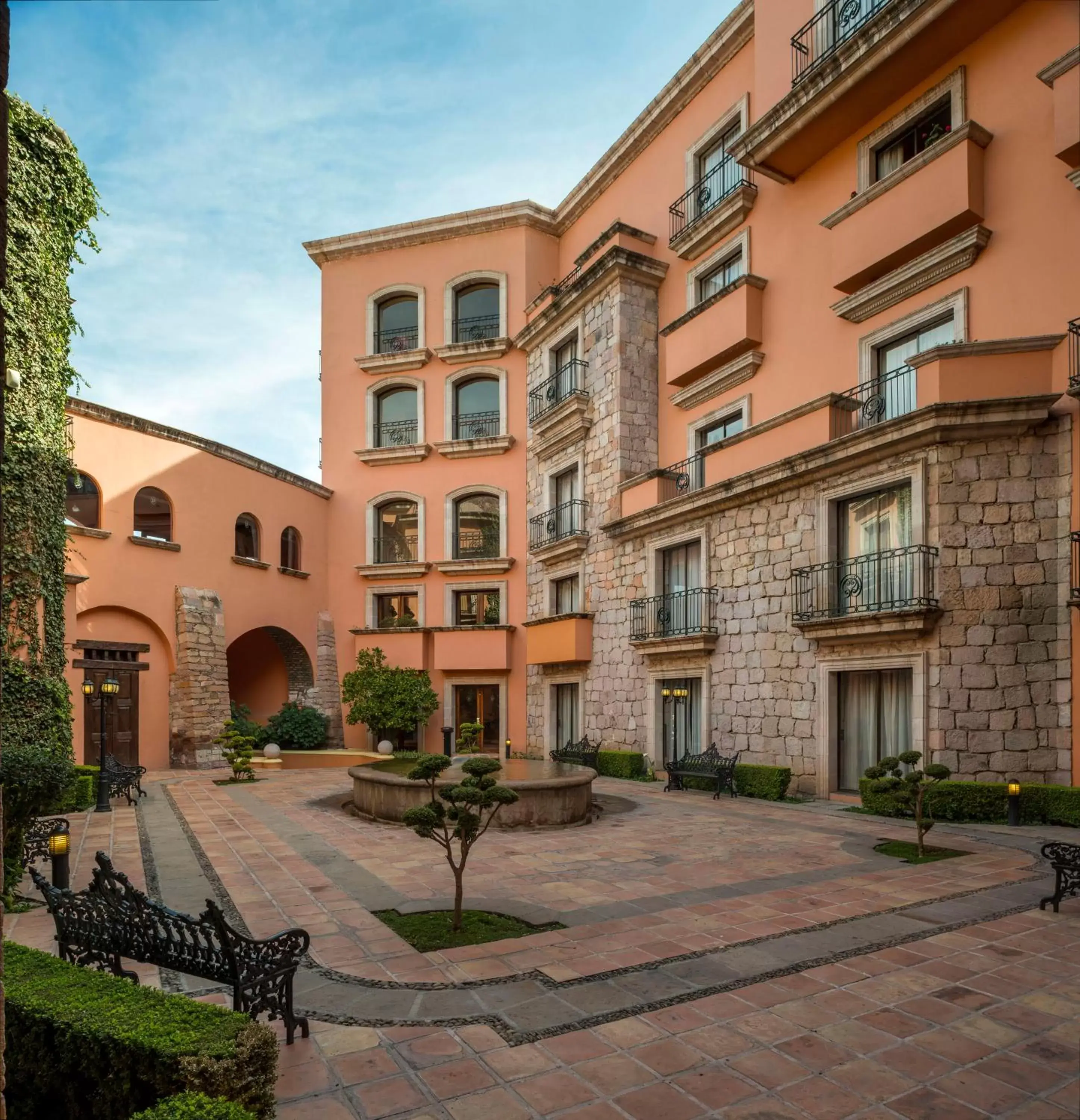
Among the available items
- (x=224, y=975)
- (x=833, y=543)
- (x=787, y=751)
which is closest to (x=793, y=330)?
(x=833, y=543)

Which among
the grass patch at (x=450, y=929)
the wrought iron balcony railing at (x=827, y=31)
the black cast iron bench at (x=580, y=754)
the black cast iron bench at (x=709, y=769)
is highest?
the wrought iron balcony railing at (x=827, y=31)

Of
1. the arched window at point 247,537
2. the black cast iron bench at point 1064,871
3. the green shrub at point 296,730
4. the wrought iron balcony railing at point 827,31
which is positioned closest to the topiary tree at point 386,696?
the green shrub at point 296,730

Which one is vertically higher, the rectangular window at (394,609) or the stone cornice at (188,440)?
the stone cornice at (188,440)

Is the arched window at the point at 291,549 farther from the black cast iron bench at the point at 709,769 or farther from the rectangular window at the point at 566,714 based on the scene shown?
the black cast iron bench at the point at 709,769

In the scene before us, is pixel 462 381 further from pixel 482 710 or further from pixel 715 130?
pixel 715 130

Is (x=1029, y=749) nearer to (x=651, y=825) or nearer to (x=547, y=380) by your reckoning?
(x=651, y=825)

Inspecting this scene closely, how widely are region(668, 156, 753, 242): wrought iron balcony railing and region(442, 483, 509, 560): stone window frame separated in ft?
27.9

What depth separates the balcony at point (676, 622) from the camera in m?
16.2

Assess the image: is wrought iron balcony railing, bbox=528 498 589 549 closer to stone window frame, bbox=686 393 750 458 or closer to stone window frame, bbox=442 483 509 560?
stone window frame, bbox=442 483 509 560

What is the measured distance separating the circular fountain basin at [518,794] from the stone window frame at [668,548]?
5742 mm

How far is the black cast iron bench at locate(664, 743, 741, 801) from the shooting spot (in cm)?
1445

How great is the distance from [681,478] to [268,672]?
14134 mm

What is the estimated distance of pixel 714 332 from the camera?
1720cm

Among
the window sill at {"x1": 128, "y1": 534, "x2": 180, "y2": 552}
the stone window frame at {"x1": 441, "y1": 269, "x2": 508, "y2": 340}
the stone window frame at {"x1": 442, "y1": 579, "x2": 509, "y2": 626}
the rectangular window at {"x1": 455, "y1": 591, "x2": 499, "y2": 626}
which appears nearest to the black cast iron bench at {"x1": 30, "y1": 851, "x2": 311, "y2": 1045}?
the window sill at {"x1": 128, "y1": 534, "x2": 180, "y2": 552}
